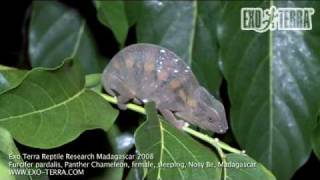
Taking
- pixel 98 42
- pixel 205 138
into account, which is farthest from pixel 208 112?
pixel 98 42

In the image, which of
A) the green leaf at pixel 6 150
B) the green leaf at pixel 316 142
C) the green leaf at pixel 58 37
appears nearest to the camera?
the green leaf at pixel 6 150

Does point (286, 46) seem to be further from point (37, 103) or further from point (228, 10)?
point (37, 103)

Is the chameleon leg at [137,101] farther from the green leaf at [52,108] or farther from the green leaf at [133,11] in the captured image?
the green leaf at [133,11]

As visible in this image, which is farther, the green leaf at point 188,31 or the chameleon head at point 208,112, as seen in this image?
the green leaf at point 188,31

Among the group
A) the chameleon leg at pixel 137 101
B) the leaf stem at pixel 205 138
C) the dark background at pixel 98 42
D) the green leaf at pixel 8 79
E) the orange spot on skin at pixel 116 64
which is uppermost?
the green leaf at pixel 8 79

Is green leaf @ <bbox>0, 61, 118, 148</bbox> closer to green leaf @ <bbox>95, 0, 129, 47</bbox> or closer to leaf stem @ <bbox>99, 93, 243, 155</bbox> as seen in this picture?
leaf stem @ <bbox>99, 93, 243, 155</bbox>

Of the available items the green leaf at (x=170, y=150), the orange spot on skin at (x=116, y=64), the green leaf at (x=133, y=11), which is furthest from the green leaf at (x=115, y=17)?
the green leaf at (x=170, y=150)
